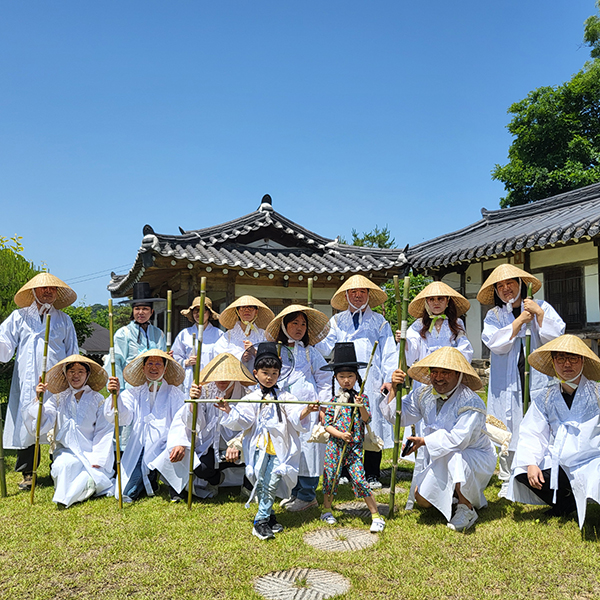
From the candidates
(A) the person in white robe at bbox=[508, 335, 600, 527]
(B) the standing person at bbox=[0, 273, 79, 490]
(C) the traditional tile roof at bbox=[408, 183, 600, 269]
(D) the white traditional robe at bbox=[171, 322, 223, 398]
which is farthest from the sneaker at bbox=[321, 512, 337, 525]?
(C) the traditional tile roof at bbox=[408, 183, 600, 269]

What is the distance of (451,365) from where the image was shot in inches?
158

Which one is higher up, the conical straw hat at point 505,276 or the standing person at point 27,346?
the conical straw hat at point 505,276

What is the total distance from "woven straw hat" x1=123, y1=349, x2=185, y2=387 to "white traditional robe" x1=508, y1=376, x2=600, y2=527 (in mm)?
2998

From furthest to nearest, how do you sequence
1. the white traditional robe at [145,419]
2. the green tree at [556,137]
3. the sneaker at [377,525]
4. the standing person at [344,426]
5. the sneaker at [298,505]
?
the green tree at [556,137] < the white traditional robe at [145,419] < the sneaker at [298,505] < the standing person at [344,426] < the sneaker at [377,525]

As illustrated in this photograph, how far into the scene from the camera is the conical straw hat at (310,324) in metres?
4.76

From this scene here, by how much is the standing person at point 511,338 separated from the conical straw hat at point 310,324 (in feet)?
5.05

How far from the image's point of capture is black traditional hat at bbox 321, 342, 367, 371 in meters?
4.26

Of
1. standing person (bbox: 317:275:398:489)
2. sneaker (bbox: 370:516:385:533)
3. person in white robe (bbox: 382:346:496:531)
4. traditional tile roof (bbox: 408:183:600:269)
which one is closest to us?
sneaker (bbox: 370:516:385:533)

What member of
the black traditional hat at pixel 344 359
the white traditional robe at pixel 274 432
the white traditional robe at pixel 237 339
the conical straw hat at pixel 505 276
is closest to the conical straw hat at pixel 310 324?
the black traditional hat at pixel 344 359

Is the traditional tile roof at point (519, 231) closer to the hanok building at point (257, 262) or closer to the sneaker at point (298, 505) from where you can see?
the hanok building at point (257, 262)

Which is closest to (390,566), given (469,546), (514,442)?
(469,546)

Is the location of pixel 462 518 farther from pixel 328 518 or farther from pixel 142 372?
pixel 142 372

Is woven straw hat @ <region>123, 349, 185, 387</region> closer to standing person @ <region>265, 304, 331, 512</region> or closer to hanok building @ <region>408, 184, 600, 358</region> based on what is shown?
standing person @ <region>265, 304, 331, 512</region>

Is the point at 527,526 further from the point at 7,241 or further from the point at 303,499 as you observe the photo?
the point at 7,241
